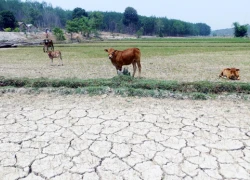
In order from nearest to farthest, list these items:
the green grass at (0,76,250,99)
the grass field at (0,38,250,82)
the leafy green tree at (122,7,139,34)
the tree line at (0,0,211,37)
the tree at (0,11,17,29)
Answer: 1. the green grass at (0,76,250,99)
2. the grass field at (0,38,250,82)
3. the tree at (0,11,17,29)
4. the tree line at (0,0,211,37)
5. the leafy green tree at (122,7,139,34)

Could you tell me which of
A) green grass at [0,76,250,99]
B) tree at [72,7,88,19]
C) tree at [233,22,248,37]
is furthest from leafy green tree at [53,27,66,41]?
tree at [233,22,248,37]

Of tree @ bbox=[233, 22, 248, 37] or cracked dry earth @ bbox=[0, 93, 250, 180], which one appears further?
tree @ bbox=[233, 22, 248, 37]

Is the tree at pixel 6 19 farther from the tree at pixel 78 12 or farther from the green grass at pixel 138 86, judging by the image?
the green grass at pixel 138 86

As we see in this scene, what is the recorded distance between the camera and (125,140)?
11.5ft

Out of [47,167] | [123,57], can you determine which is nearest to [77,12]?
[123,57]

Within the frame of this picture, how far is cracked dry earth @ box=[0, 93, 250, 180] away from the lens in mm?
2779

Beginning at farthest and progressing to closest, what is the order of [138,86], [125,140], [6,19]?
[6,19]
[138,86]
[125,140]

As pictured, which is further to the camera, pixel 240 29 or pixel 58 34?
pixel 240 29

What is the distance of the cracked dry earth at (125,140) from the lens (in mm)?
2779

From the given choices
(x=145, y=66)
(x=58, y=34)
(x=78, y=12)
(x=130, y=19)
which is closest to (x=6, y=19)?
(x=58, y=34)

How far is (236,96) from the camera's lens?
5691 millimetres

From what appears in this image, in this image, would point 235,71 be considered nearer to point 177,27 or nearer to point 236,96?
point 236,96

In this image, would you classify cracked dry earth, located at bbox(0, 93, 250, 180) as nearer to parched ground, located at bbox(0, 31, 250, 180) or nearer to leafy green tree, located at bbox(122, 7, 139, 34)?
parched ground, located at bbox(0, 31, 250, 180)

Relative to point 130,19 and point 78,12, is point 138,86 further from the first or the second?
point 130,19
